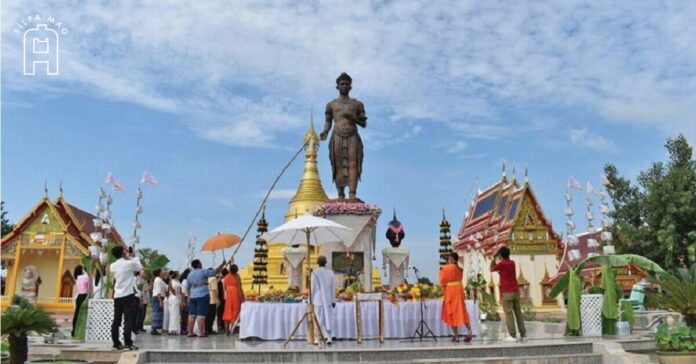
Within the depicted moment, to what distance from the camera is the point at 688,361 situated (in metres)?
8.55

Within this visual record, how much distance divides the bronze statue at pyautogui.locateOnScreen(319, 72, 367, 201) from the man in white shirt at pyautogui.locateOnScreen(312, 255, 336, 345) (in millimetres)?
4705

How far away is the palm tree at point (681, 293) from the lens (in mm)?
10734

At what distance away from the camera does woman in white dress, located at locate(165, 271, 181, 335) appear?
13578 mm

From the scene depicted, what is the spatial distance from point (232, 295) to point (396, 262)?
148 inches

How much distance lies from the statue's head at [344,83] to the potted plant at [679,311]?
786 centimetres

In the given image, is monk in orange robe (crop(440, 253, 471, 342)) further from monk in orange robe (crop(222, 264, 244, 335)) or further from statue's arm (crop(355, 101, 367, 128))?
statue's arm (crop(355, 101, 367, 128))

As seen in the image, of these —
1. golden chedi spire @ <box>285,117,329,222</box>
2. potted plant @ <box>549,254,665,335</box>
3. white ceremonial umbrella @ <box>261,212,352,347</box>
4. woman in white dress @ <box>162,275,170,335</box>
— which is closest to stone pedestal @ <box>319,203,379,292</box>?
white ceremonial umbrella @ <box>261,212,352,347</box>

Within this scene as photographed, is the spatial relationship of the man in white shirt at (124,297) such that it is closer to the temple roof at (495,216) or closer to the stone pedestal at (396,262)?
the stone pedestal at (396,262)

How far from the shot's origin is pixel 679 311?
11.0 metres

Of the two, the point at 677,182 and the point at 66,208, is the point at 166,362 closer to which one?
the point at 677,182

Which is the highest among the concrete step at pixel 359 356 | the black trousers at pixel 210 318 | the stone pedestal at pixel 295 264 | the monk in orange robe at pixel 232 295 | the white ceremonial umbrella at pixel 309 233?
the white ceremonial umbrella at pixel 309 233

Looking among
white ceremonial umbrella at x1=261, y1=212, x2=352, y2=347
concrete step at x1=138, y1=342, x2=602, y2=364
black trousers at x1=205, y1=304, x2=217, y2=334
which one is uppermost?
white ceremonial umbrella at x1=261, y1=212, x2=352, y2=347

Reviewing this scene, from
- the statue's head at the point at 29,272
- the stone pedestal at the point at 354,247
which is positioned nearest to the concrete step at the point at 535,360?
the stone pedestal at the point at 354,247

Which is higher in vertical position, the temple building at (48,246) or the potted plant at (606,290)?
the temple building at (48,246)
